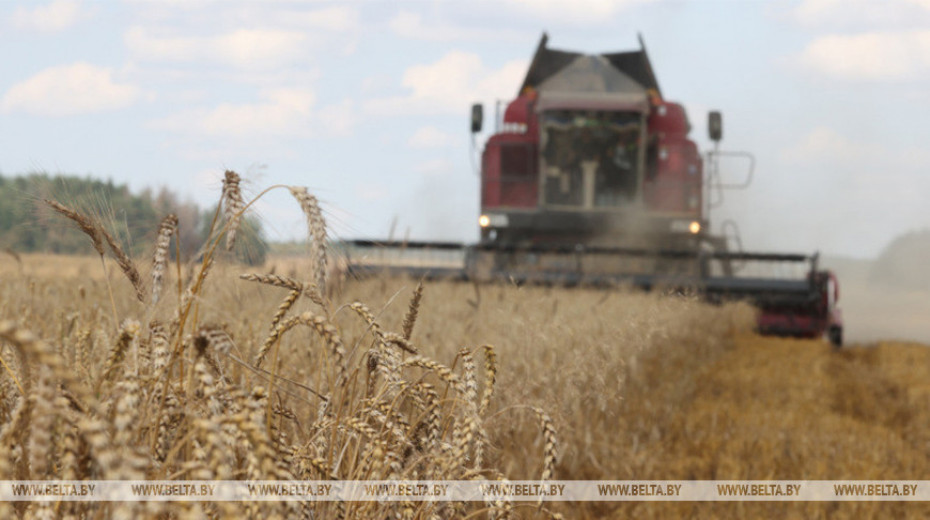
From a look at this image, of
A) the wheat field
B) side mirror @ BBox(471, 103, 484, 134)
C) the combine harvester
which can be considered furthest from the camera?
side mirror @ BBox(471, 103, 484, 134)

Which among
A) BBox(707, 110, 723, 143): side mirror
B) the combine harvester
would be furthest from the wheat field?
BBox(707, 110, 723, 143): side mirror

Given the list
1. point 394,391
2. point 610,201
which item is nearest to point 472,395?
point 394,391

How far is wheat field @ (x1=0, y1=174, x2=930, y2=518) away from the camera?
3.94ft

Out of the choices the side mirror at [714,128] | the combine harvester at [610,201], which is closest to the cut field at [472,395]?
the combine harvester at [610,201]

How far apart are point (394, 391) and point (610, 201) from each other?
10499 mm

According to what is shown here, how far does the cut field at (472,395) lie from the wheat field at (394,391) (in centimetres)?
1

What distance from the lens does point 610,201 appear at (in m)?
12.0

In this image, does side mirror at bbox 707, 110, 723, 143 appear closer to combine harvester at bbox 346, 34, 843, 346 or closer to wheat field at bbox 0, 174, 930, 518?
combine harvester at bbox 346, 34, 843, 346

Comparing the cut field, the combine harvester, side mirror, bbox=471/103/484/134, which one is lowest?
the cut field

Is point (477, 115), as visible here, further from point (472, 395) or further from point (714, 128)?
point (472, 395)

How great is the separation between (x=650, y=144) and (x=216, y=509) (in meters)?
11.4

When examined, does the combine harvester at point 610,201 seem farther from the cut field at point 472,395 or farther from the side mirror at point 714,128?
the cut field at point 472,395

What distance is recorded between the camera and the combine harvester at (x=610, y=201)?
11430mm

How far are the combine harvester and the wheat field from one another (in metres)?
0.73
